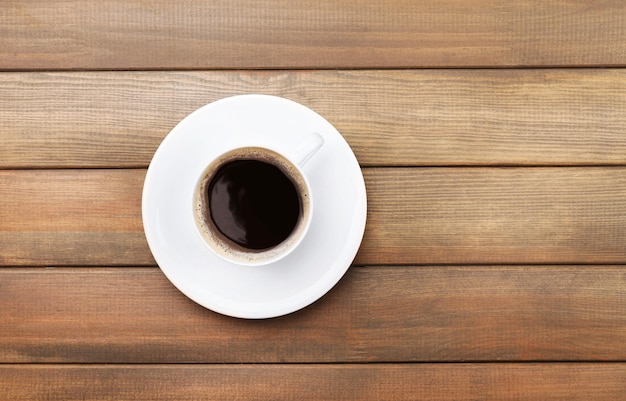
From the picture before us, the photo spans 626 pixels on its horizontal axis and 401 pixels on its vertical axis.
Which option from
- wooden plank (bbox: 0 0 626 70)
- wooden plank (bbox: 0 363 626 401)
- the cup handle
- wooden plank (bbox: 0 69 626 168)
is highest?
wooden plank (bbox: 0 0 626 70)

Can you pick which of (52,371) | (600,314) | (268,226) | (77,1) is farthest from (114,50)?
(600,314)

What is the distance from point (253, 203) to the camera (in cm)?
75

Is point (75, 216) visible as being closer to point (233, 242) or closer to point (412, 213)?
point (233, 242)

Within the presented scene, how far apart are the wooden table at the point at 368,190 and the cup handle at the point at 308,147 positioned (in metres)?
0.10

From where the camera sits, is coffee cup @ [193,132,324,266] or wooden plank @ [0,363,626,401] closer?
coffee cup @ [193,132,324,266]

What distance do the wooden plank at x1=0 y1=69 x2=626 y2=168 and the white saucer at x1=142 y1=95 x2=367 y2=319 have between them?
0.20 feet

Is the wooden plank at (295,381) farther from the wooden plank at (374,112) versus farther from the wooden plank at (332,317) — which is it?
the wooden plank at (374,112)

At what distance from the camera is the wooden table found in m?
0.82

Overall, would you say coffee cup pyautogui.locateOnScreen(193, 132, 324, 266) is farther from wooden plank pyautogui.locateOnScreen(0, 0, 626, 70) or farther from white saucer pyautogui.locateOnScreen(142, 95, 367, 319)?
wooden plank pyautogui.locateOnScreen(0, 0, 626, 70)

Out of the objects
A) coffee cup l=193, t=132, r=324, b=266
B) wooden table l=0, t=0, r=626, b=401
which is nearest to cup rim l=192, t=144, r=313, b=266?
coffee cup l=193, t=132, r=324, b=266

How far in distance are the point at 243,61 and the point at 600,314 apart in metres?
0.62

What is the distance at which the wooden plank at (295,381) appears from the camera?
0.84 meters

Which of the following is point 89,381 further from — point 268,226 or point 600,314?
point 600,314

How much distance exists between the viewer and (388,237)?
0.83 meters
